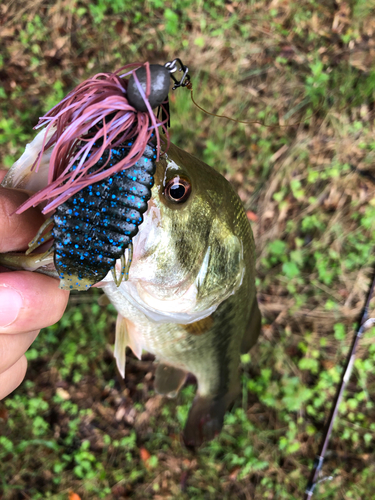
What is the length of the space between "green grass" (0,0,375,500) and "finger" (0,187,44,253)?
181cm

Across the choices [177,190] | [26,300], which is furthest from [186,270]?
[26,300]

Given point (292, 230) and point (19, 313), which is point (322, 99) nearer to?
point (292, 230)

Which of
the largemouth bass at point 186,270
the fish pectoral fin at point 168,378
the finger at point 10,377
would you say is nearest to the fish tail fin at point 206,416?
the fish pectoral fin at point 168,378

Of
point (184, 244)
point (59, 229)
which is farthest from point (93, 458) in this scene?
point (59, 229)

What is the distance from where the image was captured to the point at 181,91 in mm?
2482

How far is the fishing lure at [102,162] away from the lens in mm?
630

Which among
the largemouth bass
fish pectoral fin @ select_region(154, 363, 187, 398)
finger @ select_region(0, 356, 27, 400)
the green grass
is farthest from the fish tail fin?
finger @ select_region(0, 356, 27, 400)

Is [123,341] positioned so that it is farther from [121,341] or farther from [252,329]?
[252,329]

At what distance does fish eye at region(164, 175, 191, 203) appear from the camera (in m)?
0.92

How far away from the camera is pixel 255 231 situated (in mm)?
2764

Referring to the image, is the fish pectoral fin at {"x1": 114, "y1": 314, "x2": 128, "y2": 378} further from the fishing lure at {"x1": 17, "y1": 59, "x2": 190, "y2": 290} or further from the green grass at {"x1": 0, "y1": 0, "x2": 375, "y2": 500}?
the green grass at {"x1": 0, "y1": 0, "x2": 375, "y2": 500}

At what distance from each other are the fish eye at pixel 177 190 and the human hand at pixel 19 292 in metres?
0.41

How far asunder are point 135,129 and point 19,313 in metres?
0.65

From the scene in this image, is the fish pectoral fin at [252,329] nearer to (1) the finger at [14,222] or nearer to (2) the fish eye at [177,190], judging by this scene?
(2) the fish eye at [177,190]
